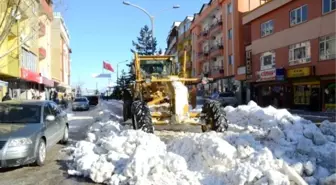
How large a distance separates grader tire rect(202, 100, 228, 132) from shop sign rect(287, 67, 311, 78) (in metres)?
21.3

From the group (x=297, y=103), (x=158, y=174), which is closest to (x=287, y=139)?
(x=158, y=174)

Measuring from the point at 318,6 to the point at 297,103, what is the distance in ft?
27.3

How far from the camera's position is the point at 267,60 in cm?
4031

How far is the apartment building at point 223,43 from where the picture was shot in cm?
4966

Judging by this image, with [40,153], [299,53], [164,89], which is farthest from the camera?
[299,53]

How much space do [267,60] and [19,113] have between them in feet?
107

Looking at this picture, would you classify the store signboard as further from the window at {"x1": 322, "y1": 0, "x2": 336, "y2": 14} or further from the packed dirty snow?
the packed dirty snow

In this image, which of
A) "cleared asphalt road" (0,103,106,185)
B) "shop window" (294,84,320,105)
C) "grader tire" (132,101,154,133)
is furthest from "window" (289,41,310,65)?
"cleared asphalt road" (0,103,106,185)

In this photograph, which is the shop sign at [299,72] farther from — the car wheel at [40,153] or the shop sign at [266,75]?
the car wheel at [40,153]

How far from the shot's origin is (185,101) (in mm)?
12617

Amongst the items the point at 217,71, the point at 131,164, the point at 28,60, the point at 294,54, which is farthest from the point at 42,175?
the point at 217,71

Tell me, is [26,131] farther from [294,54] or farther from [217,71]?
[217,71]

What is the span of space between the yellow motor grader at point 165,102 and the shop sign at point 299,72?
18815mm

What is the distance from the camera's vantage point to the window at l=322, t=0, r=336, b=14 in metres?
29.3
